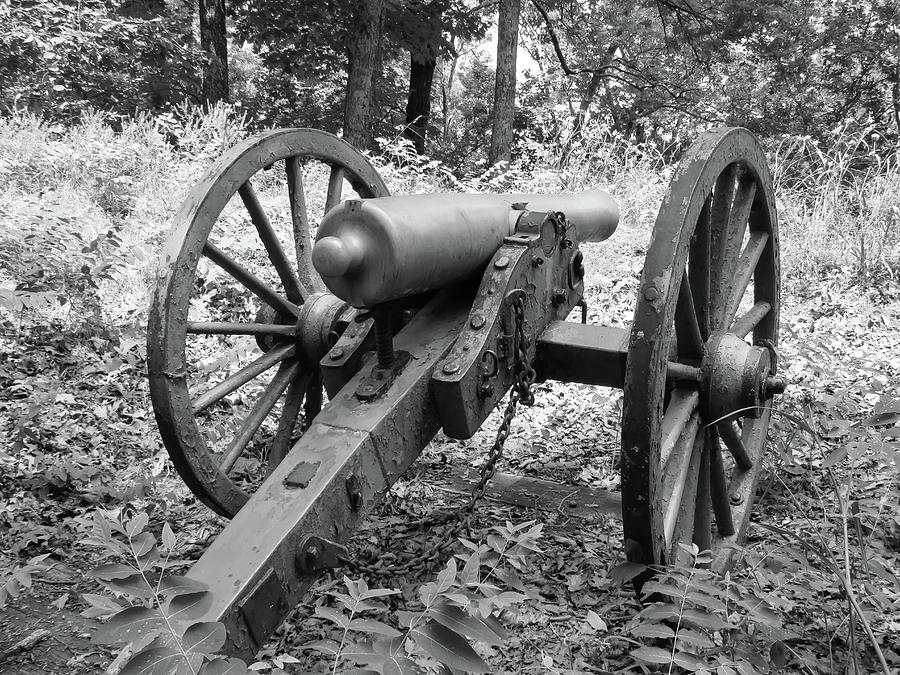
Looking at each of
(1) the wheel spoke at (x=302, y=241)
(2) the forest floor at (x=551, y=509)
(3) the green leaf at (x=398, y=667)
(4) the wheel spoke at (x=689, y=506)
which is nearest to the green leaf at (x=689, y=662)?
(2) the forest floor at (x=551, y=509)

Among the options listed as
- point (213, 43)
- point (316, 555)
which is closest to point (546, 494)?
point (316, 555)

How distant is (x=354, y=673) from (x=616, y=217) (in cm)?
271

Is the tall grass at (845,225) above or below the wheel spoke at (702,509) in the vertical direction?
above

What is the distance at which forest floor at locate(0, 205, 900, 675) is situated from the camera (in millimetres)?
2346

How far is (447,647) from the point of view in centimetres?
142

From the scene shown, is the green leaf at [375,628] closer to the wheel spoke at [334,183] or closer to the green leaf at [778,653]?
the green leaf at [778,653]

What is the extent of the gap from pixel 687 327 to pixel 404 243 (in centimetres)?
98

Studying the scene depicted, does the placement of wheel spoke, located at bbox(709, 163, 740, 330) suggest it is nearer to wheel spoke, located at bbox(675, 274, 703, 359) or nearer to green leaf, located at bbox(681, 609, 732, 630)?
wheel spoke, located at bbox(675, 274, 703, 359)

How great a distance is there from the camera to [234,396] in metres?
4.57

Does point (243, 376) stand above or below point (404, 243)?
below

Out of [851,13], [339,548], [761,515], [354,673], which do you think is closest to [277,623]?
[339,548]

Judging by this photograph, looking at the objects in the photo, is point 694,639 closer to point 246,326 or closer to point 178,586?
point 178,586

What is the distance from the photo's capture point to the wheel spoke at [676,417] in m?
2.34

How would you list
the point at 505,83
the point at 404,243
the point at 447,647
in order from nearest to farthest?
the point at 447,647
the point at 404,243
the point at 505,83
